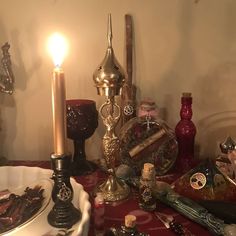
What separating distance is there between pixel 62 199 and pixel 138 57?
0.52m

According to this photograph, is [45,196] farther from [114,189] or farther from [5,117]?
[5,117]

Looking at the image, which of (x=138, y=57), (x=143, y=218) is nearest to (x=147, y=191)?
(x=143, y=218)

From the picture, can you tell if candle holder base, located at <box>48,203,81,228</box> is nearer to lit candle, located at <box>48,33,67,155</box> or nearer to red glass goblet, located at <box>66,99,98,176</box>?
lit candle, located at <box>48,33,67,155</box>

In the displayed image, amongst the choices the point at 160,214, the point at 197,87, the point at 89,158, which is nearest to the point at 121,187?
the point at 160,214

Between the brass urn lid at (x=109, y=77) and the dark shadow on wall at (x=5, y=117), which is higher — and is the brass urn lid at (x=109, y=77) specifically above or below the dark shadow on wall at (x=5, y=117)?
above

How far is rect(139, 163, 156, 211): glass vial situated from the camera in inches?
26.4

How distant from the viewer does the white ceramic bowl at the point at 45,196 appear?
546 mm

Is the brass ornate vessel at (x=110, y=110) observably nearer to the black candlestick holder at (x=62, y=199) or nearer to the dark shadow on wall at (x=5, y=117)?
the black candlestick holder at (x=62, y=199)

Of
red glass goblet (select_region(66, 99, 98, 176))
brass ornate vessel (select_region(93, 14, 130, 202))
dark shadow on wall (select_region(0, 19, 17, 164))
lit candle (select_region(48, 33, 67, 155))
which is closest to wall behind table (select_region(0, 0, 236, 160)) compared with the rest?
dark shadow on wall (select_region(0, 19, 17, 164))

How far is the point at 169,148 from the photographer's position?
845 millimetres

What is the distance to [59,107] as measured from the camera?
53cm

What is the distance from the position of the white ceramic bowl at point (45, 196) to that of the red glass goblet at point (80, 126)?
0.47 feet

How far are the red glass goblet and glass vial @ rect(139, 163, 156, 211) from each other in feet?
0.74

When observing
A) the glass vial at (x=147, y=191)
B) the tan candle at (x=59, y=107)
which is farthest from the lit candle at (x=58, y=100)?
the glass vial at (x=147, y=191)
